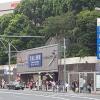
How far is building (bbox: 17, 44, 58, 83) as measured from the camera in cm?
6750

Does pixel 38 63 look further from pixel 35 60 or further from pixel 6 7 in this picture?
pixel 6 7

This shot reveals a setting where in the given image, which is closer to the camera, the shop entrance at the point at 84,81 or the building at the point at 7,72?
the shop entrance at the point at 84,81

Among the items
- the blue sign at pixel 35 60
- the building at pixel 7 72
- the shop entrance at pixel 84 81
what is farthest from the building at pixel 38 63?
the shop entrance at pixel 84 81

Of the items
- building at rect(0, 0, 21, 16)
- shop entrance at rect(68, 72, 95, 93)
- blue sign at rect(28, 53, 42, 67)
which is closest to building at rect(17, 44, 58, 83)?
blue sign at rect(28, 53, 42, 67)

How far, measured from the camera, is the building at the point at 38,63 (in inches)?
2657

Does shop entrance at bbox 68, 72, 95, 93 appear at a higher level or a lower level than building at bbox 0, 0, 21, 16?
lower

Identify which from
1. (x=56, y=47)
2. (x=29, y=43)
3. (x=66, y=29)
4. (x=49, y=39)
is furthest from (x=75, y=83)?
(x=29, y=43)

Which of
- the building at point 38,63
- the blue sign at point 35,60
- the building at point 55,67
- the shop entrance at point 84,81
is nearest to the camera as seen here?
the shop entrance at point 84,81

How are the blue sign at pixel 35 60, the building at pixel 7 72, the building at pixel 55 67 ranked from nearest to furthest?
1. the building at pixel 55 67
2. the blue sign at pixel 35 60
3. the building at pixel 7 72

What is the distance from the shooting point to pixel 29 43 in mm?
90750

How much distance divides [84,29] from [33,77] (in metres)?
15.4

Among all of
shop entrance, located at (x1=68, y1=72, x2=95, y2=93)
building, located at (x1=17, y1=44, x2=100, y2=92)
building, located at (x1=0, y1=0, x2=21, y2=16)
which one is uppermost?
building, located at (x1=0, y1=0, x2=21, y2=16)

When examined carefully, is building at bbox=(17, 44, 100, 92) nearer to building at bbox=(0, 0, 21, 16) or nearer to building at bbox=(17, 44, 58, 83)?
building at bbox=(17, 44, 58, 83)

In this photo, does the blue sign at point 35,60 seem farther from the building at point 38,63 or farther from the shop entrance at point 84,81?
the shop entrance at point 84,81
